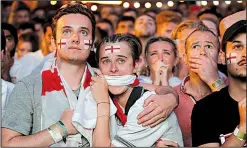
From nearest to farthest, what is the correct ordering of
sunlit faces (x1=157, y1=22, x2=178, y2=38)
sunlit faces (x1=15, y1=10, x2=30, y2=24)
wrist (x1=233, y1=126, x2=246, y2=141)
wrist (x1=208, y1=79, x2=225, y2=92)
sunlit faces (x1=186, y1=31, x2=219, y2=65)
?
1. wrist (x1=233, y1=126, x2=246, y2=141)
2. wrist (x1=208, y1=79, x2=225, y2=92)
3. sunlit faces (x1=186, y1=31, x2=219, y2=65)
4. sunlit faces (x1=157, y1=22, x2=178, y2=38)
5. sunlit faces (x1=15, y1=10, x2=30, y2=24)

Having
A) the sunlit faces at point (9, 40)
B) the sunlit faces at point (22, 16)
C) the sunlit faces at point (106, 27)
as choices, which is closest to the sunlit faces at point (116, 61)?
the sunlit faces at point (9, 40)

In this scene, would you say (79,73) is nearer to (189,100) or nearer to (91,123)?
(91,123)

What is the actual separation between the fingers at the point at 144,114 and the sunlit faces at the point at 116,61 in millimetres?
251

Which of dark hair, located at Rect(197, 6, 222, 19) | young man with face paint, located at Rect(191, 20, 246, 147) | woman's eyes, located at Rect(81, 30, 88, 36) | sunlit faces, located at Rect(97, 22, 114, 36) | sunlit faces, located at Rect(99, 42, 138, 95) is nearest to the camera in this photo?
young man with face paint, located at Rect(191, 20, 246, 147)

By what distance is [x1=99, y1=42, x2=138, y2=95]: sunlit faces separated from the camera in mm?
4734

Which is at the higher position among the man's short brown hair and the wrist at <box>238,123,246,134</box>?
the man's short brown hair

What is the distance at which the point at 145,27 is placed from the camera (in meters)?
7.98

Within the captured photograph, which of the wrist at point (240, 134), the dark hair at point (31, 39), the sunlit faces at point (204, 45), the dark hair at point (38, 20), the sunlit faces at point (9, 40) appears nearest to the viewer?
the wrist at point (240, 134)

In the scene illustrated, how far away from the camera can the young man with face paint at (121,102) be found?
14.9ft

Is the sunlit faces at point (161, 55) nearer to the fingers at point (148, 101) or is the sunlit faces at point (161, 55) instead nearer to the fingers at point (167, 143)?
the fingers at point (148, 101)

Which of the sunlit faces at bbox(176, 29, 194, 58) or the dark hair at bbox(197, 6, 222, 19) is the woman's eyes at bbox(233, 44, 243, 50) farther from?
the dark hair at bbox(197, 6, 222, 19)

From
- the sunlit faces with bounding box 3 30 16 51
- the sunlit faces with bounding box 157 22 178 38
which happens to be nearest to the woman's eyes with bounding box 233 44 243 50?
the sunlit faces with bounding box 3 30 16 51

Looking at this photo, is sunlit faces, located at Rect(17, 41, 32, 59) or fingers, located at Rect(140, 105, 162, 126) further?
sunlit faces, located at Rect(17, 41, 32, 59)

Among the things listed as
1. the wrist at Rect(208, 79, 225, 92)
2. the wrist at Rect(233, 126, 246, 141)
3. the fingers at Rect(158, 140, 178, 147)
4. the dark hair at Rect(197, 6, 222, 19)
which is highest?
the dark hair at Rect(197, 6, 222, 19)
